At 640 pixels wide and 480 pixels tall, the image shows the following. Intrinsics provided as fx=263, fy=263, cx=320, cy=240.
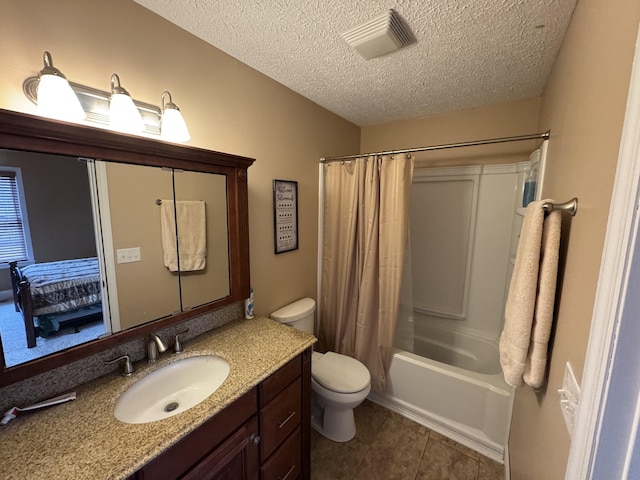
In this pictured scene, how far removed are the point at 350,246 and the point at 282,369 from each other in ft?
3.65

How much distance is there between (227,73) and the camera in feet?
4.79

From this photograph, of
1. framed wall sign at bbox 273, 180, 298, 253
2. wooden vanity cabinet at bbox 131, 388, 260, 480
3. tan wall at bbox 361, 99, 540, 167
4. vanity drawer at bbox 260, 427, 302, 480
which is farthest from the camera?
tan wall at bbox 361, 99, 540, 167

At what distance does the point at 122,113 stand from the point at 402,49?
1.32 metres

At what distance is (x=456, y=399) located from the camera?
1.79 meters

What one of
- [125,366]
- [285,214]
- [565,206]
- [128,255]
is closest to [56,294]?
[128,255]

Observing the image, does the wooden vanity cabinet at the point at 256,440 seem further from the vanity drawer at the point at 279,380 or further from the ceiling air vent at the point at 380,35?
the ceiling air vent at the point at 380,35

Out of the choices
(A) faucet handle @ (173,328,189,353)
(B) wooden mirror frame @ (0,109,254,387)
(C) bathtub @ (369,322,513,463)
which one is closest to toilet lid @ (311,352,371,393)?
(C) bathtub @ (369,322,513,463)

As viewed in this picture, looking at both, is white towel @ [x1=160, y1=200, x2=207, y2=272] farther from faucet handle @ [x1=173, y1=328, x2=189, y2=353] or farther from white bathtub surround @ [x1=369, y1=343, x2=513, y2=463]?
white bathtub surround @ [x1=369, y1=343, x2=513, y2=463]

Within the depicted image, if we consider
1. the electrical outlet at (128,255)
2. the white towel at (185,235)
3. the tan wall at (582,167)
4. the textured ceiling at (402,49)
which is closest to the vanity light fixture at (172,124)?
the white towel at (185,235)

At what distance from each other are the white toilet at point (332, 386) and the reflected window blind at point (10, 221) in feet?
4.20

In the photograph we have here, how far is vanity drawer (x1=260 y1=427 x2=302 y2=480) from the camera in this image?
3.94ft

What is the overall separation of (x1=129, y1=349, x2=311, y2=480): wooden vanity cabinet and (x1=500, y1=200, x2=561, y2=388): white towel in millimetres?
915

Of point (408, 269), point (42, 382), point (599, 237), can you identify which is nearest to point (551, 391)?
point (599, 237)

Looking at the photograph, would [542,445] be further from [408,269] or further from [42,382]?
[42,382]
